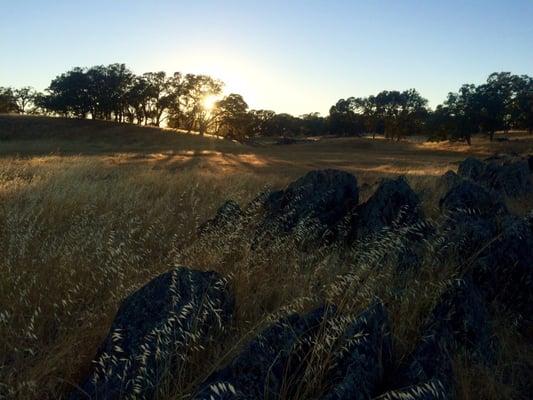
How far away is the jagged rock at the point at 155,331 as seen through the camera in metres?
2.97

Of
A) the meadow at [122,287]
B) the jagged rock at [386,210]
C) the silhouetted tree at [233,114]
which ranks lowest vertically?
the meadow at [122,287]

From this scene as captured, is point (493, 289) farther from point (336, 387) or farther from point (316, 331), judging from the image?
point (336, 387)

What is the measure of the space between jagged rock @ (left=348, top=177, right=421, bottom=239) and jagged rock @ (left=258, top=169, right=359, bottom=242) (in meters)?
0.40

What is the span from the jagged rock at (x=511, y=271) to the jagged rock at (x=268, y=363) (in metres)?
2.51

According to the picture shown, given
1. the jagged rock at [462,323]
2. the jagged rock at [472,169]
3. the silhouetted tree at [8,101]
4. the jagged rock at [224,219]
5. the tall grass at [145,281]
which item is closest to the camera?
the tall grass at [145,281]

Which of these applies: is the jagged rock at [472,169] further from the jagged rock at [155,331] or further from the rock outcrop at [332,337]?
the jagged rock at [155,331]

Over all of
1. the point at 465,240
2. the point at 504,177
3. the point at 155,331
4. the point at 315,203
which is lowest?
the point at 155,331

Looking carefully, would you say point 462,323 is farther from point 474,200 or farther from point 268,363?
point 474,200

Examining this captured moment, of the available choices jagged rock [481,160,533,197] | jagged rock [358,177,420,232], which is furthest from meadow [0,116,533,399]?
jagged rock [481,160,533,197]

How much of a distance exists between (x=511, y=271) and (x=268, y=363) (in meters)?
3.34

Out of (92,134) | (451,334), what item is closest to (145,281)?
(451,334)

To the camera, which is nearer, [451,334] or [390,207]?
[451,334]

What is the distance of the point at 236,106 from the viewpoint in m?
92.9

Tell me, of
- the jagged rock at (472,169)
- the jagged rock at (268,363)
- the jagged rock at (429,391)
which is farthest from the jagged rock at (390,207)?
the jagged rock at (472,169)
